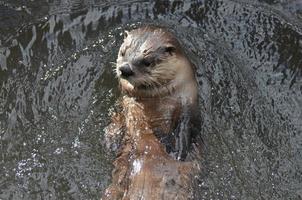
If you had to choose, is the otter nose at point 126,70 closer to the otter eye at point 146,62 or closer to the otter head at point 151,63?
the otter head at point 151,63

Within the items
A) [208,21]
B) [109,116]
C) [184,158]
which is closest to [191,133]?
[184,158]

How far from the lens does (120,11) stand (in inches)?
221

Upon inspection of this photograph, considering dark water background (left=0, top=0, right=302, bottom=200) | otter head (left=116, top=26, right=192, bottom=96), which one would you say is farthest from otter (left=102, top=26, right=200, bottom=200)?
dark water background (left=0, top=0, right=302, bottom=200)

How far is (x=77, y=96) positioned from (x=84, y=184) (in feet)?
2.45

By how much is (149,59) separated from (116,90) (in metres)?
0.58

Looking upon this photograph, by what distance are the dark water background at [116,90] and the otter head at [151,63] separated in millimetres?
361

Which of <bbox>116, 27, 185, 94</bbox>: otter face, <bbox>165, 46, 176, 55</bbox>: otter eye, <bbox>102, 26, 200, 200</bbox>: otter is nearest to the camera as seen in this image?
<bbox>102, 26, 200, 200</bbox>: otter

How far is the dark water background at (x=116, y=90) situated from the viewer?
455 cm

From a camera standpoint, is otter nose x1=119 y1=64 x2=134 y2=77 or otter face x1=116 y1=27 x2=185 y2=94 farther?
otter face x1=116 y1=27 x2=185 y2=94

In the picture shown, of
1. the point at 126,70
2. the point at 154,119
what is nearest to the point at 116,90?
the point at 154,119

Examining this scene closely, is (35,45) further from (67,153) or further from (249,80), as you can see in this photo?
(249,80)

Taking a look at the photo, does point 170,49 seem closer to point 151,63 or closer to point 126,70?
point 151,63

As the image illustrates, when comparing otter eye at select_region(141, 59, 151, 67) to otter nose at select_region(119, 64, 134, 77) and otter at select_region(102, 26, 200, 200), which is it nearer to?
otter at select_region(102, 26, 200, 200)

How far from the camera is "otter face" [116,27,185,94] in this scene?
4.50 metres
